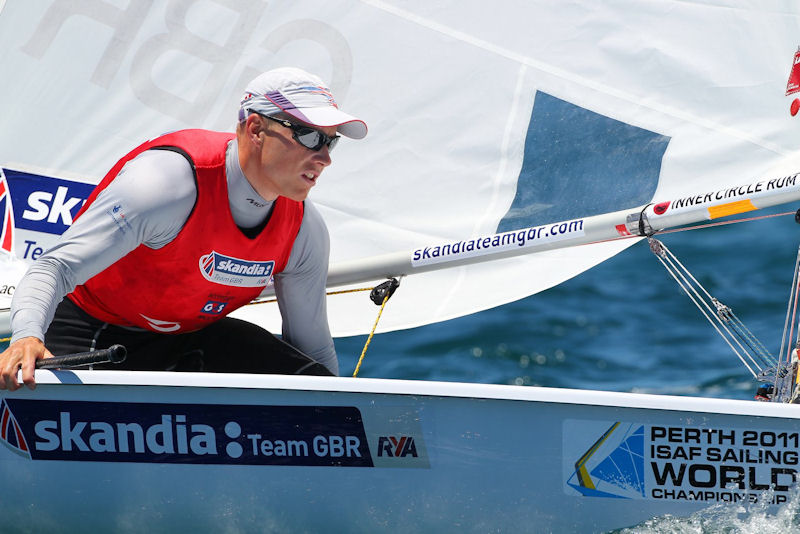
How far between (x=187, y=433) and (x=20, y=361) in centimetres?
28

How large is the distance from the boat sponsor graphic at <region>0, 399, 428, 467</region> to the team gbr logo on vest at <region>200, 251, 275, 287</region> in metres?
0.30

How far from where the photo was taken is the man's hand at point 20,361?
161 centimetres

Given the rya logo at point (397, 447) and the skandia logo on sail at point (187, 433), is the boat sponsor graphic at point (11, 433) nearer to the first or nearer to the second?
the skandia logo on sail at point (187, 433)

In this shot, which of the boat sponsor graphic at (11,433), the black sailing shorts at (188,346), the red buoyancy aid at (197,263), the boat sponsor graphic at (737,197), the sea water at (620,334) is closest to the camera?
the boat sponsor graphic at (11,433)

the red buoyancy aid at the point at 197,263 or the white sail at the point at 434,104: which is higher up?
the white sail at the point at 434,104

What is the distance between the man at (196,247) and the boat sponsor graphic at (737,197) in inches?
30.1

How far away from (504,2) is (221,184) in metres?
1.12

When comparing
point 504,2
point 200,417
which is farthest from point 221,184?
point 504,2

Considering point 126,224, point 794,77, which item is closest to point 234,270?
point 126,224

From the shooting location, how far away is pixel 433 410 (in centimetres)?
167

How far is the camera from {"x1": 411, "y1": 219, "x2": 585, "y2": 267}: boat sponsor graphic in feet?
7.49

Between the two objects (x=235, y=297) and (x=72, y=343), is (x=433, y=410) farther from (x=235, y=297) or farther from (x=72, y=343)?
(x=72, y=343)

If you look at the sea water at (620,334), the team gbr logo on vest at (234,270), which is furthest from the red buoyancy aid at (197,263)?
the sea water at (620,334)

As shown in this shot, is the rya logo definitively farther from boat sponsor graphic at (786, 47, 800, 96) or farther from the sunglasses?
boat sponsor graphic at (786, 47, 800, 96)
